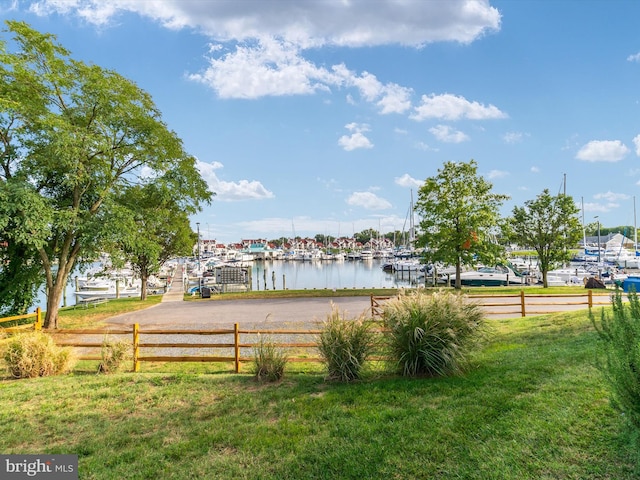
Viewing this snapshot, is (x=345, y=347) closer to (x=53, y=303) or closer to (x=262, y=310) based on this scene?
(x=262, y=310)

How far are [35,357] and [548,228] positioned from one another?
29432 mm

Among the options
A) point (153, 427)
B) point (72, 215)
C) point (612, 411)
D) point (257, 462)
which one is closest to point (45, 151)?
point (72, 215)

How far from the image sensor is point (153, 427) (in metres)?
5.52

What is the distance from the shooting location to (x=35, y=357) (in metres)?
8.66

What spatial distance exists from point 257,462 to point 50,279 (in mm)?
15790

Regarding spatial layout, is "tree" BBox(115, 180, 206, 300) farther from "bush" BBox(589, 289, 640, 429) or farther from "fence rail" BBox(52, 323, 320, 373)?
"bush" BBox(589, 289, 640, 429)

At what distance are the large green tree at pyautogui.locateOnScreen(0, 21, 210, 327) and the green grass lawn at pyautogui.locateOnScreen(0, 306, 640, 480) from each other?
864cm

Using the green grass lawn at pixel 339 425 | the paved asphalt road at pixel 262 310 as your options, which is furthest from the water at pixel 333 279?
the green grass lawn at pixel 339 425

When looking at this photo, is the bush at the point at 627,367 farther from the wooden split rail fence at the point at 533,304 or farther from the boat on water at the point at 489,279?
the boat on water at the point at 489,279

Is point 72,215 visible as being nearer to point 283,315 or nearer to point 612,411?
point 283,315

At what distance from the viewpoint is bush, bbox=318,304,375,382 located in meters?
6.96

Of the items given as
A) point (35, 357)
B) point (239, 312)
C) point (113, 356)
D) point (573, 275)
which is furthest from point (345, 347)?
point (573, 275)

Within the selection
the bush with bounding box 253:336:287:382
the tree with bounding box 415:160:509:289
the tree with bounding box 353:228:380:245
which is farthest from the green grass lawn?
the tree with bounding box 353:228:380:245

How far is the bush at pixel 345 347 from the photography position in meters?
6.96
